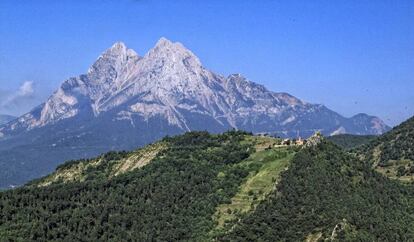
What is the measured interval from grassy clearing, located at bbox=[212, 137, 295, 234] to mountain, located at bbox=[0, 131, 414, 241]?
Answer: 333 millimetres

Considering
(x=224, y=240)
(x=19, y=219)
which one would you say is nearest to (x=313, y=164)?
(x=224, y=240)

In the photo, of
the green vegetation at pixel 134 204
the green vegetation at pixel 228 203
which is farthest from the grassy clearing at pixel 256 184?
the green vegetation at pixel 134 204

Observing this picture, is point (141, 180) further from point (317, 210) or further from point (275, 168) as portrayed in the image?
point (317, 210)

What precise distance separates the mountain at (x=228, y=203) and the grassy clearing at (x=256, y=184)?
0.33 m

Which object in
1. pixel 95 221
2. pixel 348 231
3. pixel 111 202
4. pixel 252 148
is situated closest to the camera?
→ pixel 348 231

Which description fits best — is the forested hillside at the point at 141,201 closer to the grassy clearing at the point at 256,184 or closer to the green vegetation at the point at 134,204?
the green vegetation at the point at 134,204

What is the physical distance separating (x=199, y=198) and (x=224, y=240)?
2354 cm

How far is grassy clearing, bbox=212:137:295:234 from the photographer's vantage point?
506ft

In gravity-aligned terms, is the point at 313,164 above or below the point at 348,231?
above

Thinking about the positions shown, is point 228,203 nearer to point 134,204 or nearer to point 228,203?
point 228,203

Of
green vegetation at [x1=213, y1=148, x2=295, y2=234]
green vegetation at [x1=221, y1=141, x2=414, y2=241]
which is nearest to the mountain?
green vegetation at [x1=221, y1=141, x2=414, y2=241]

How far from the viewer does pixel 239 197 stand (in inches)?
6398

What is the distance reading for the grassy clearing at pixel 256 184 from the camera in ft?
506

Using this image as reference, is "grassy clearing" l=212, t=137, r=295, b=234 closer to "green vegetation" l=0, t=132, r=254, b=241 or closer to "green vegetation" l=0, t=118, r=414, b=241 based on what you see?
"green vegetation" l=0, t=118, r=414, b=241
